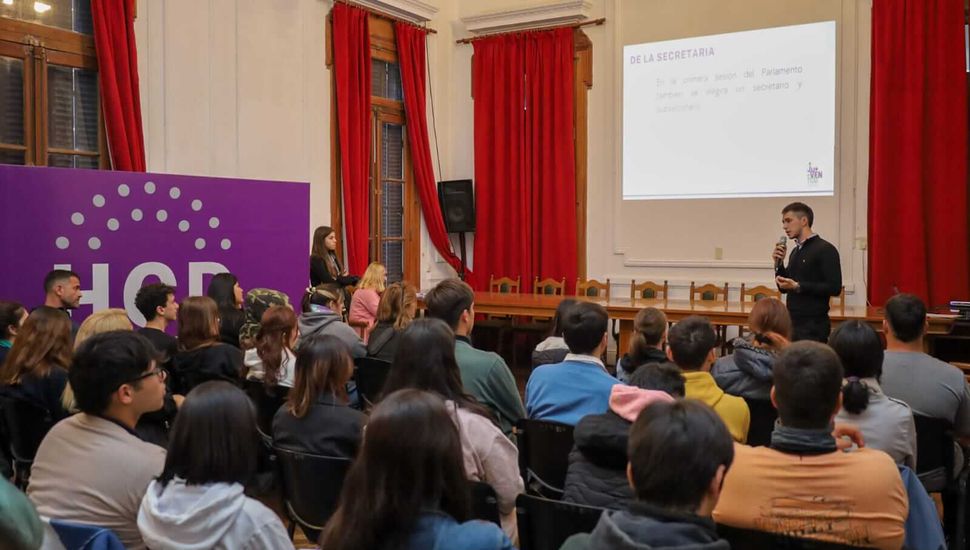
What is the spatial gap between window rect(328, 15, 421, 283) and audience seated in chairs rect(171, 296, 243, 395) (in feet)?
16.8

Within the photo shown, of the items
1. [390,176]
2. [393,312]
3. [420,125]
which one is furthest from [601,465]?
[420,125]

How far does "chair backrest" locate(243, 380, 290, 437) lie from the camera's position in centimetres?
346

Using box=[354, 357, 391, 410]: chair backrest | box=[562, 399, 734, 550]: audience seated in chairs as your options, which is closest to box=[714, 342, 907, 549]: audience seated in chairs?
box=[562, 399, 734, 550]: audience seated in chairs

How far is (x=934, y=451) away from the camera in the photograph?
286 centimetres

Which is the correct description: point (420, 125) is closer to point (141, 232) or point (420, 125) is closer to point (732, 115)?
point (732, 115)

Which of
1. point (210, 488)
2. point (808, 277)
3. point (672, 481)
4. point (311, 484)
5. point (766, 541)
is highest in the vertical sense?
point (808, 277)

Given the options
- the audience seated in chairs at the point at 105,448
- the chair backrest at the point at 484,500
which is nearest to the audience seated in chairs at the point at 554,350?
the chair backrest at the point at 484,500

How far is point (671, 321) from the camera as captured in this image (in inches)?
273

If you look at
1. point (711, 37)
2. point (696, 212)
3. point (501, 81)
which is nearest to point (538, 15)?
point (501, 81)

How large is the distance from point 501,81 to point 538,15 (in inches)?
32.8

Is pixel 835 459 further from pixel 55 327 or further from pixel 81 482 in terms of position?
pixel 55 327

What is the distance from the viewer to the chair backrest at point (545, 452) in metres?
2.69

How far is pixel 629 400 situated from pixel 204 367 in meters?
2.17

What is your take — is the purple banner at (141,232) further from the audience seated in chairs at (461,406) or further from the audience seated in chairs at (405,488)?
the audience seated in chairs at (405,488)
